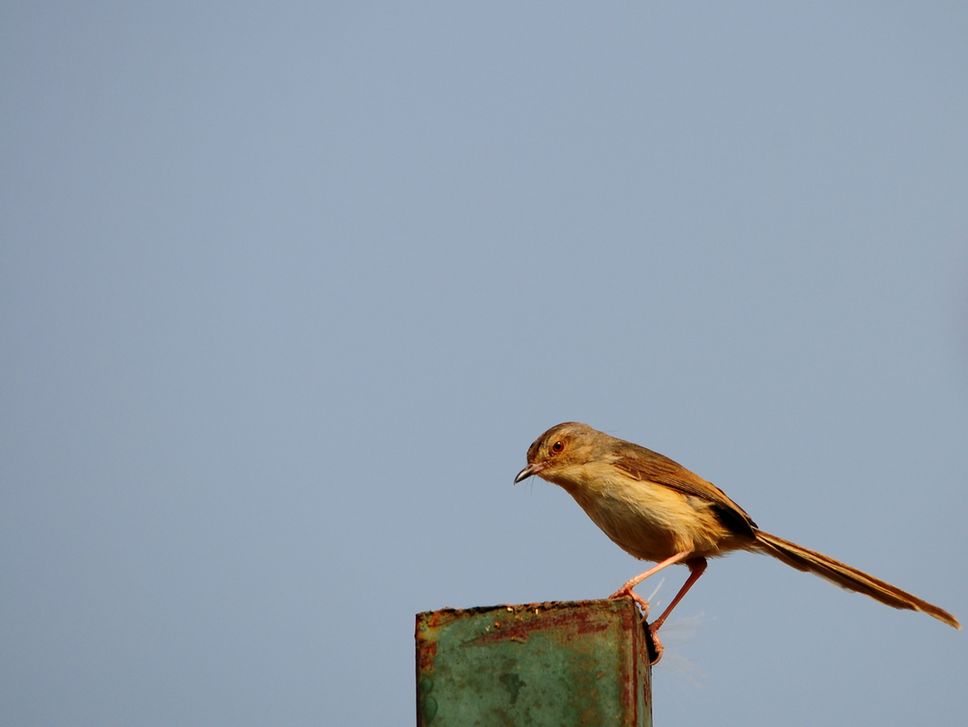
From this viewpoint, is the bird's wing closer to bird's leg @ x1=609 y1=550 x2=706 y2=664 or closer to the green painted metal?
bird's leg @ x1=609 y1=550 x2=706 y2=664

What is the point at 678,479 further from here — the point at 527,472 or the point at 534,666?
A: the point at 534,666

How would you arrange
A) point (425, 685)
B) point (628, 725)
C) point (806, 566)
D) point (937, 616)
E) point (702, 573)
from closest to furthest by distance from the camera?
point (628, 725) < point (425, 685) < point (937, 616) < point (806, 566) < point (702, 573)

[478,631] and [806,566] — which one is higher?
[806,566]

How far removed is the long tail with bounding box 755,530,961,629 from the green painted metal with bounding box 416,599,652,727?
3052 mm

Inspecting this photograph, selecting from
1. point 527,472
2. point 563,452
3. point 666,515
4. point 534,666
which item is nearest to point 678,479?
point 666,515

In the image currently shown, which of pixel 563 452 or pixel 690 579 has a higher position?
pixel 563 452

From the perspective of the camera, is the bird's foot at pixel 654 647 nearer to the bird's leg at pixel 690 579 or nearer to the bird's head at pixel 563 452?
the bird's leg at pixel 690 579

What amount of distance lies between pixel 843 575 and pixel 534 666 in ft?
12.0

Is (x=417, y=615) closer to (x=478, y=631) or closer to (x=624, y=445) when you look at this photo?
(x=478, y=631)

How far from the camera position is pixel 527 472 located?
8.92m

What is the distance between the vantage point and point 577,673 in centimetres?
471

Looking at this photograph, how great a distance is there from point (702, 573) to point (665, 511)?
2.49 ft

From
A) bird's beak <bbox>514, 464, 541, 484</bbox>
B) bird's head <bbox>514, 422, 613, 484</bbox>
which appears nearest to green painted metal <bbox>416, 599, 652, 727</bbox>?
bird's head <bbox>514, 422, 613, 484</bbox>

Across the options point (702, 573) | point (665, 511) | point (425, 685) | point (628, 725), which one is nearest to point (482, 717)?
point (425, 685)
